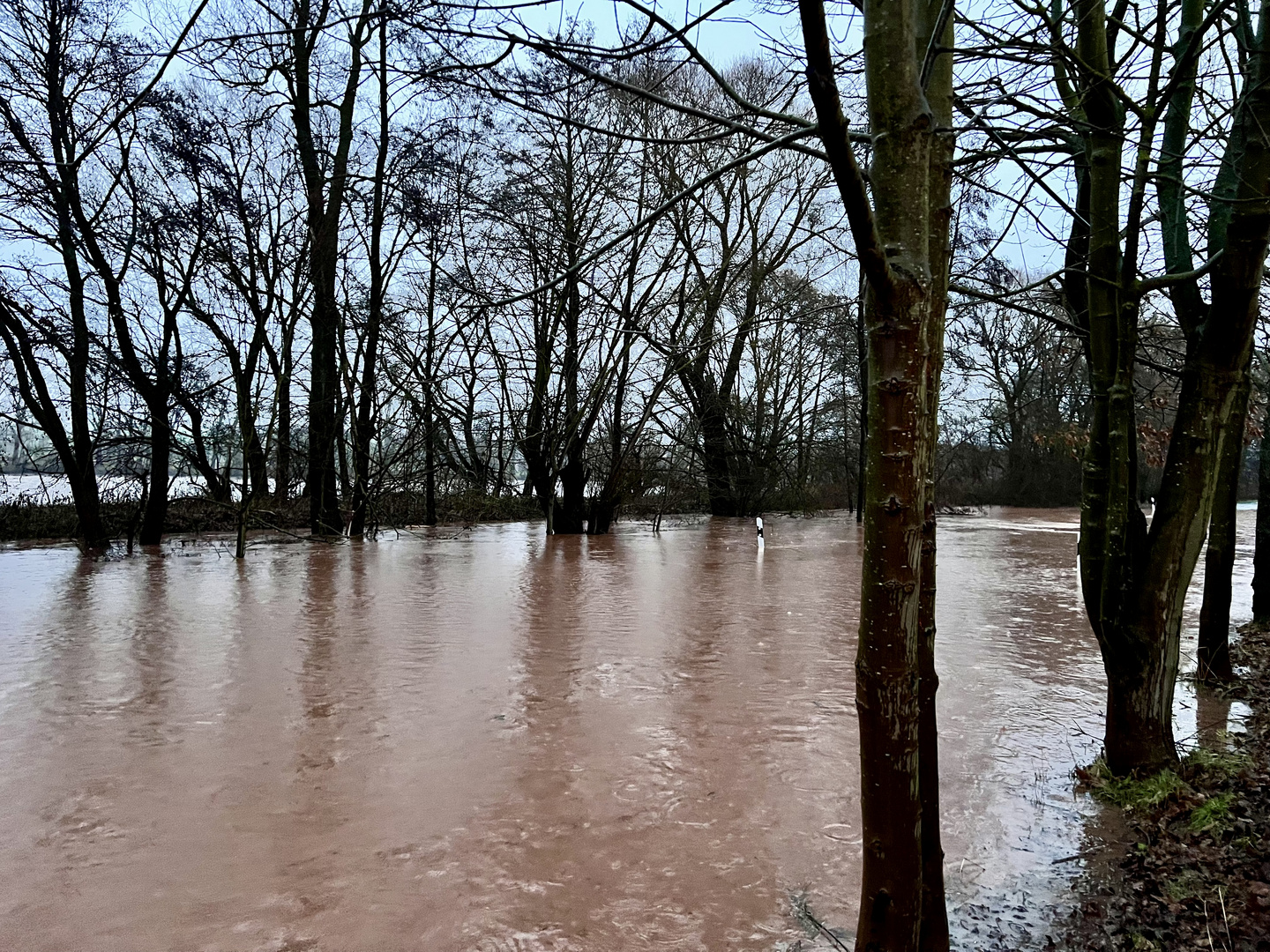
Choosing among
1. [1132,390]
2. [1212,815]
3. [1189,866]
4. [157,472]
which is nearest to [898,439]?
[1189,866]

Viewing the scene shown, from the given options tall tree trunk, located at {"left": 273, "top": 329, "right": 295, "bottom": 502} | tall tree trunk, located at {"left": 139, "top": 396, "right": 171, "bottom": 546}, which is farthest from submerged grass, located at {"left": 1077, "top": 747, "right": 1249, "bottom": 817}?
tall tree trunk, located at {"left": 139, "top": 396, "right": 171, "bottom": 546}

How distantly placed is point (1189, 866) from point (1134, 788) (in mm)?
782

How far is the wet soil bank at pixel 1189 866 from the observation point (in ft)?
11.2

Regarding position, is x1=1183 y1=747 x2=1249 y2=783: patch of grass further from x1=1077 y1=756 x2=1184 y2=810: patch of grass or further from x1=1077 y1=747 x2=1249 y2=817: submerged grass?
x1=1077 y1=756 x2=1184 y2=810: patch of grass

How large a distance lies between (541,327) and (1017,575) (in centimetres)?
1116

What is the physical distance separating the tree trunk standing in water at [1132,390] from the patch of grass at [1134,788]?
66mm

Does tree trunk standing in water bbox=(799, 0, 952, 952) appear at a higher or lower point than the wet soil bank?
higher

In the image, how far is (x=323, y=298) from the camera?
57.9 feet

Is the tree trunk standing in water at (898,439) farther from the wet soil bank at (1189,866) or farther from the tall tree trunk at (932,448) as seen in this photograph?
the wet soil bank at (1189,866)

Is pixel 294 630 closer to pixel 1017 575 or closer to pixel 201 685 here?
pixel 201 685

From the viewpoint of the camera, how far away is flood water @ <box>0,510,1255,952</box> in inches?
145

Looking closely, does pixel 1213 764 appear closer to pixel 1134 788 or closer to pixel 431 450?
pixel 1134 788

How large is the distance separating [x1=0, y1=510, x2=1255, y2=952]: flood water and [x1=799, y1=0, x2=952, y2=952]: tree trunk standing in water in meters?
1.20

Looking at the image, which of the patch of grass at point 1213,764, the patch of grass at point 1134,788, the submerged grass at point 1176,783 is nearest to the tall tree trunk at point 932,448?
the submerged grass at point 1176,783
